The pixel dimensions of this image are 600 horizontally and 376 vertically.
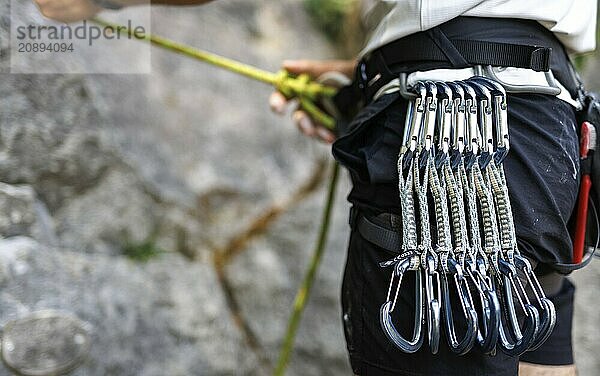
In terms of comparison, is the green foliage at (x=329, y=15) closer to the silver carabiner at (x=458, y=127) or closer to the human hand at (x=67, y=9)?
the human hand at (x=67, y=9)

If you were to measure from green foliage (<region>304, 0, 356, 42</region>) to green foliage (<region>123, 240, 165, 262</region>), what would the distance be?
130 centimetres

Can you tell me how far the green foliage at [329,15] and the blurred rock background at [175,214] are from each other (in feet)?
1.04

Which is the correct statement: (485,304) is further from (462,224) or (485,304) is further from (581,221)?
(581,221)

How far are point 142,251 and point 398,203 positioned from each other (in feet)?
3.37

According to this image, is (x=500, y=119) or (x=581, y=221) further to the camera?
(x=581, y=221)

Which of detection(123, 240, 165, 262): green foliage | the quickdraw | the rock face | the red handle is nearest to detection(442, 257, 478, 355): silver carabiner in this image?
the quickdraw

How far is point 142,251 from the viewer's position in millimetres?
1812

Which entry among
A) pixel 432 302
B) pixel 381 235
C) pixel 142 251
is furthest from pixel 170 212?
pixel 432 302

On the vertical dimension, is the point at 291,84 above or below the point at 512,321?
above

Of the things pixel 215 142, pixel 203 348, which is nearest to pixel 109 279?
pixel 203 348

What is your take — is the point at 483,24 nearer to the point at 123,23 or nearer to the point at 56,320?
the point at 56,320

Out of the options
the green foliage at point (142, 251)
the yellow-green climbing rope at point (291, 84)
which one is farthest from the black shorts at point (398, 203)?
the green foliage at point (142, 251)

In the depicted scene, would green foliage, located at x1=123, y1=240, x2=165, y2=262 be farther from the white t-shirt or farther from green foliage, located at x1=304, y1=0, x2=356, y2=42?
green foliage, located at x1=304, y1=0, x2=356, y2=42

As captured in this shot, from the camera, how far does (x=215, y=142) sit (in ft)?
6.96
